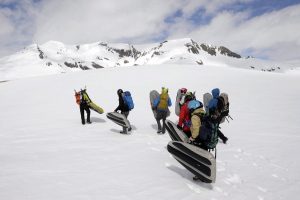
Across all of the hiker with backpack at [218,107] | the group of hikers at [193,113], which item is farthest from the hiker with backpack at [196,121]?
the hiker with backpack at [218,107]

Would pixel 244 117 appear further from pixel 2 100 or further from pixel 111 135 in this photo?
pixel 2 100

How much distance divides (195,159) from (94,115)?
34.4 ft

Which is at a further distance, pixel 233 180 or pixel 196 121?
pixel 233 180

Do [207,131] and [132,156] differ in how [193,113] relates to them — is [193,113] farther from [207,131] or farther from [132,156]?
[132,156]

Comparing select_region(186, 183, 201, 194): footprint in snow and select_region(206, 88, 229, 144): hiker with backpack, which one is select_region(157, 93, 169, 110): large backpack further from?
select_region(186, 183, 201, 194): footprint in snow

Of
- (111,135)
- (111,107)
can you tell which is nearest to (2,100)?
(111,107)

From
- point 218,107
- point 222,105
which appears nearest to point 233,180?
point 218,107

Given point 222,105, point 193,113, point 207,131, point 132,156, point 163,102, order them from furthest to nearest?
1. point 163,102
2. point 222,105
3. point 132,156
4. point 193,113
5. point 207,131

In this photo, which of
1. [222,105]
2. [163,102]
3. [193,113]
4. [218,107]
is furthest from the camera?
[163,102]

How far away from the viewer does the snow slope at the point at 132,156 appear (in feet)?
21.1

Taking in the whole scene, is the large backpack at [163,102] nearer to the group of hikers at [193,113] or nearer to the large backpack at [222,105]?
the group of hikers at [193,113]

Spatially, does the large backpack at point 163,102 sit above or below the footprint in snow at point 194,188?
above

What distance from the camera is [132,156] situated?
348 inches

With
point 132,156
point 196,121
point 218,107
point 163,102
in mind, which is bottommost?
point 132,156
